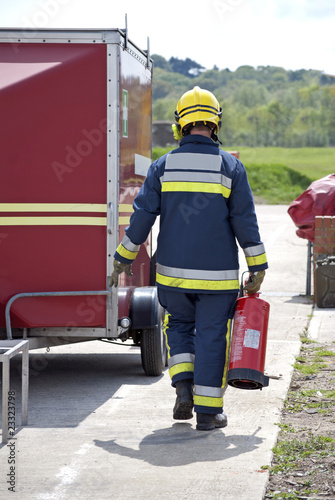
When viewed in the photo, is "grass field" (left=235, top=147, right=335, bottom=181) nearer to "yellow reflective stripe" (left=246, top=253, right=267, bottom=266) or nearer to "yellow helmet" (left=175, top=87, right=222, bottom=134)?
"yellow helmet" (left=175, top=87, right=222, bottom=134)

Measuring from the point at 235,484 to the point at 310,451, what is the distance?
69cm

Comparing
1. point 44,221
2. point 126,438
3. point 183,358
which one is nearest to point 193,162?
point 183,358

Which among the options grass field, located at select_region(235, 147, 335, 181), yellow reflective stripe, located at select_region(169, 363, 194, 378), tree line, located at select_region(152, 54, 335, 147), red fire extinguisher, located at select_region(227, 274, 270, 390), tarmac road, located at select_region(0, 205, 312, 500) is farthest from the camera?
tree line, located at select_region(152, 54, 335, 147)

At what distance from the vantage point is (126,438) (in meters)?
4.93

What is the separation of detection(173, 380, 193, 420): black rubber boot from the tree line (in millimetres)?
48835

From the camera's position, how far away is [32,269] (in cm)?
599

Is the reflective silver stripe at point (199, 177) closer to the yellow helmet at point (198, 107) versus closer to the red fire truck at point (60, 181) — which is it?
the yellow helmet at point (198, 107)

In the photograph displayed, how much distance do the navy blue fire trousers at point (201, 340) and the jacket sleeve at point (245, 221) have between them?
0.27m

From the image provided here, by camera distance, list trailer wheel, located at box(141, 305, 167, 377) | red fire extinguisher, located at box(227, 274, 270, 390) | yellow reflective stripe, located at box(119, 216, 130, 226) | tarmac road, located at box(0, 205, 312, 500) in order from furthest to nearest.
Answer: trailer wheel, located at box(141, 305, 167, 377) → yellow reflective stripe, located at box(119, 216, 130, 226) → red fire extinguisher, located at box(227, 274, 270, 390) → tarmac road, located at box(0, 205, 312, 500)

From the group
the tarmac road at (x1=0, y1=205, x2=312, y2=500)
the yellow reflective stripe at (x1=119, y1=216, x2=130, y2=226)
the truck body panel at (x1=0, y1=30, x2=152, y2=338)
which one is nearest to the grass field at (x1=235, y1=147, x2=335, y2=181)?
the tarmac road at (x1=0, y1=205, x2=312, y2=500)

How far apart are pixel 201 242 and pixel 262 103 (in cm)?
14166

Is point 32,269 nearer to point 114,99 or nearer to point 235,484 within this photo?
point 114,99

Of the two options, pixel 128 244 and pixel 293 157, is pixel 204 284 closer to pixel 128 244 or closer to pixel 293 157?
pixel 128 244

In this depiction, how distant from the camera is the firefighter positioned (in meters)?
5.09
